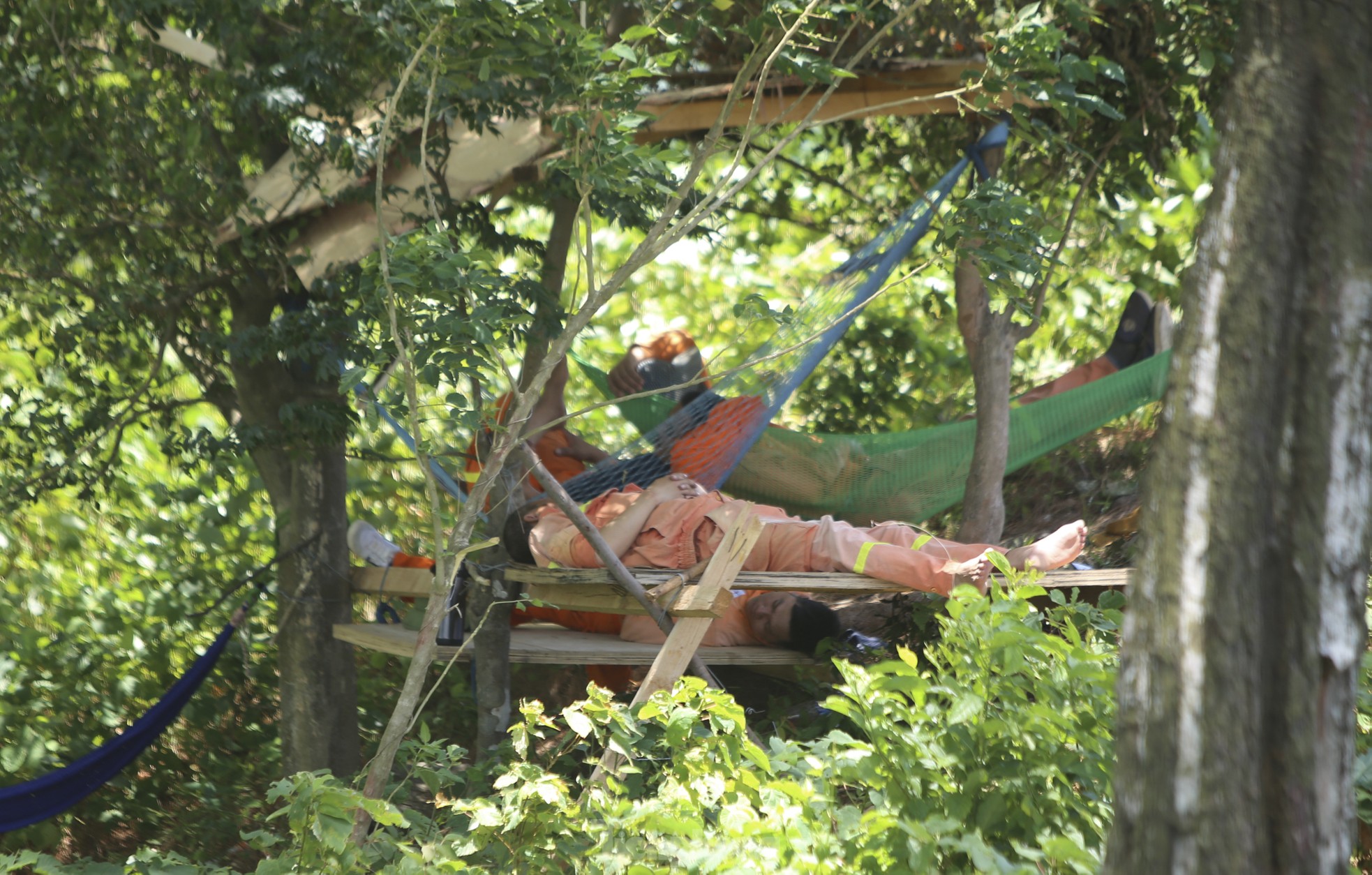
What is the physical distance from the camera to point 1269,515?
1.00 meters

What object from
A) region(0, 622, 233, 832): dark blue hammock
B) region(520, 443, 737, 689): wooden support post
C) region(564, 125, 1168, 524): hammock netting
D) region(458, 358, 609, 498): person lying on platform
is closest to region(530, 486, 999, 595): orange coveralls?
region(564, 125, 1168, 524): hammock netting

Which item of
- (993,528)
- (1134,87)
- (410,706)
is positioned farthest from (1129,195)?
(410,706)

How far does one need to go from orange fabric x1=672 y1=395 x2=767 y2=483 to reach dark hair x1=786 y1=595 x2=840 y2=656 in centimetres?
47

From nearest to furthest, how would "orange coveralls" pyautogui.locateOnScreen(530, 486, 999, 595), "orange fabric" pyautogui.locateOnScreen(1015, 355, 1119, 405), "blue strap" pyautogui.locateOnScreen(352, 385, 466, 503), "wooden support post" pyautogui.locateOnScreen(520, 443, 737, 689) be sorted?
"wooden support post" pyautogui.locateOnScreen(520, 443, 737, 689)
"orange coveralls" pyautogui.locateOnScreen(530, 486, 999, 595)
"blue strap" pyautogui.locateOnScreen(352, 385, 466, 503)
"orange fabric" pyautogui.locateOnScreen(1015, 355, 1119, 405)

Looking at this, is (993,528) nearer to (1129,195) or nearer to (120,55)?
(1129,195)

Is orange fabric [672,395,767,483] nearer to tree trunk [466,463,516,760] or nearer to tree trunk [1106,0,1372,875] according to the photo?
tree trunk [466,463,516,760]

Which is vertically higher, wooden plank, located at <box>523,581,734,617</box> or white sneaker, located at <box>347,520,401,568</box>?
white sneaker, located at <box>347,520,401,568</box>

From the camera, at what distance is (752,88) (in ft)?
10.9

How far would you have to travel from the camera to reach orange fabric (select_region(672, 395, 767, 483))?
10.5ft

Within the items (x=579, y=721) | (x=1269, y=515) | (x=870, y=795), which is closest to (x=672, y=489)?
(x=579, y=721)

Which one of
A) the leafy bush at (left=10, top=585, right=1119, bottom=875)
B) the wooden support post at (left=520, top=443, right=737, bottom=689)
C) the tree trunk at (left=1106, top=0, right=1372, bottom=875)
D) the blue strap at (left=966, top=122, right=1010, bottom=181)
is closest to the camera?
the tree trunk at (left=1106, top=0, right=1372, bottom=875)

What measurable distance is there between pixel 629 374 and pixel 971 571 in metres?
1.56

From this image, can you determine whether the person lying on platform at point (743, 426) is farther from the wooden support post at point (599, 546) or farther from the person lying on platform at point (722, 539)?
the wooden support post at point (599, 546)

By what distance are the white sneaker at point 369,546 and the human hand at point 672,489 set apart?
946mm
